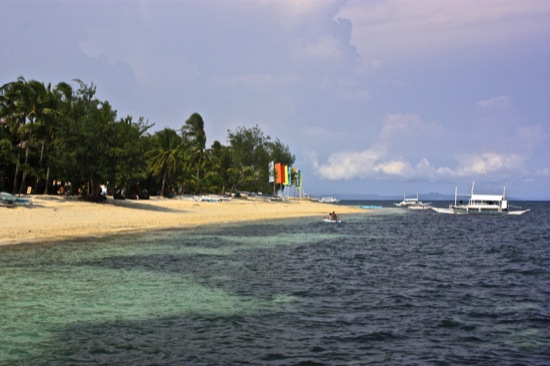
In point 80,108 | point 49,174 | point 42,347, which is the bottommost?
point 42,347

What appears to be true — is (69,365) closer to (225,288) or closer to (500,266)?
(225,288)

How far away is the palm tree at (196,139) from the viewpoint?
109438mm

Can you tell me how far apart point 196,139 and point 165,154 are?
23.2m

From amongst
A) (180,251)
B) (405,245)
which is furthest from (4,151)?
(405,245)

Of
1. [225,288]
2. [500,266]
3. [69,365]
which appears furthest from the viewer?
[500,266]

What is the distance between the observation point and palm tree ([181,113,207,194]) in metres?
109

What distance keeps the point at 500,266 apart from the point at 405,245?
11.6 metres

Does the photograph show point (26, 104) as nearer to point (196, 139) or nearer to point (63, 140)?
point (63, 140)

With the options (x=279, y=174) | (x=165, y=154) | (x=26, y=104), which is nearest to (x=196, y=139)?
(x=165, y=154)

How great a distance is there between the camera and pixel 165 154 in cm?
8962

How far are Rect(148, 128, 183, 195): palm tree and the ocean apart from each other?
197ft

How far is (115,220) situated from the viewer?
48.7 meters

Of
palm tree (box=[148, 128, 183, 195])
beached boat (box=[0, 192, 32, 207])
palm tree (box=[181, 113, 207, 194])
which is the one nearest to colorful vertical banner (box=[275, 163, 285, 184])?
palm tree (box=[181, 113, 207, 194])

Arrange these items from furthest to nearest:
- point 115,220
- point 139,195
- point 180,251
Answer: point 139,195 < point 115,220 < point 180,251
